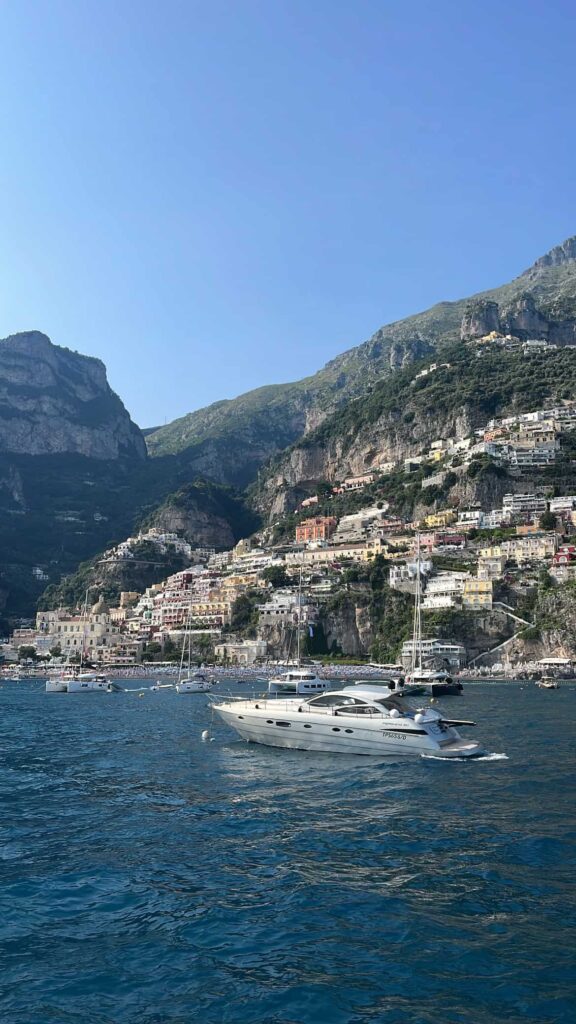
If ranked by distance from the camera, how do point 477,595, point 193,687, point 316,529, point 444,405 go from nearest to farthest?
point 193,687 → point 477,595 → point 316,529 → point 444,405

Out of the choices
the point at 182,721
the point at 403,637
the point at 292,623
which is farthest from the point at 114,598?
the point at 182,721

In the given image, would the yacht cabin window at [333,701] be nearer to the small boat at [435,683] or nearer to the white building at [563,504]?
the small boat at [435,683]

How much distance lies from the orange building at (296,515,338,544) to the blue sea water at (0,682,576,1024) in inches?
5319

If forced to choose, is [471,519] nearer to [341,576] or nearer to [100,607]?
[341,576]

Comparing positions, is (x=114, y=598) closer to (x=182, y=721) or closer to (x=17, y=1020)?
(x=182, y=721)

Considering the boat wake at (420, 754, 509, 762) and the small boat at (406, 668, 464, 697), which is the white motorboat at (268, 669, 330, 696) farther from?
the boat wake at (420, 754, 509, 762)

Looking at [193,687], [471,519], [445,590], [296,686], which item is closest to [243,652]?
[445,590]

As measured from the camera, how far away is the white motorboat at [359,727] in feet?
90.6

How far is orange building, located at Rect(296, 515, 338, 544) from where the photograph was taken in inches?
6378

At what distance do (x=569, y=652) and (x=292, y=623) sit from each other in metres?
44.3

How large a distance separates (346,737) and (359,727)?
2.08ft

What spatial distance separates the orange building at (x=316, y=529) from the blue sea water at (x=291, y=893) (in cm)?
13511

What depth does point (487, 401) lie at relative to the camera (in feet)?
564

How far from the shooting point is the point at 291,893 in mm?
13320
